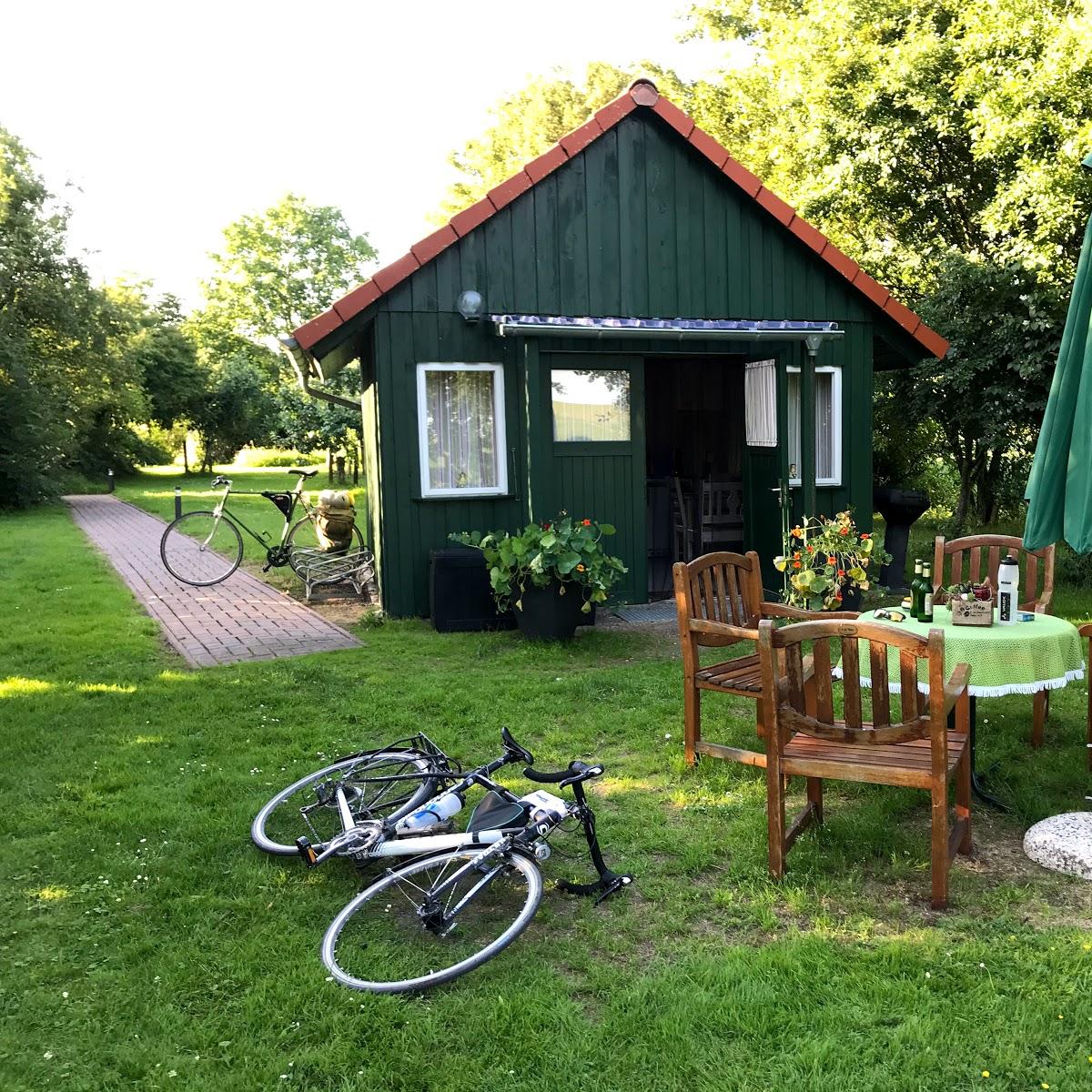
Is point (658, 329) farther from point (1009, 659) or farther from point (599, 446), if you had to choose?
point (1009, 659)

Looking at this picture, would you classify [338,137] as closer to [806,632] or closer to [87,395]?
[87,395]

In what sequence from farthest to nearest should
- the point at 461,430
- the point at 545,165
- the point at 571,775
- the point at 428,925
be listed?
the point at 461,430, the point at 545,165, the point at 571,775, the point at 428,925

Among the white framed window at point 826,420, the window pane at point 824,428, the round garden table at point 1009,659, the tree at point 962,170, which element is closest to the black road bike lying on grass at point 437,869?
the round garden table at point 1009,659

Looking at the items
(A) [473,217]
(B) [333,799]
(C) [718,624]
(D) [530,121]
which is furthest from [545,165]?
(D) [530,121]

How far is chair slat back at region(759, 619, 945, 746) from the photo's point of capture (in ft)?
10.8

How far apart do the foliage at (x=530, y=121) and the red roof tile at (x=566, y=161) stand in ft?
59.7

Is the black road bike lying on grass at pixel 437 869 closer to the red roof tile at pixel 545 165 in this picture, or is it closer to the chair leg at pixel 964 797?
the chair leg at pixel 964 797

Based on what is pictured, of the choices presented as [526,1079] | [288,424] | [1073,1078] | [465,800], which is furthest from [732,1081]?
[288,424]

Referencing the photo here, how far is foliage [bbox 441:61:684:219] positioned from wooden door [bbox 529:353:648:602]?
19.4m

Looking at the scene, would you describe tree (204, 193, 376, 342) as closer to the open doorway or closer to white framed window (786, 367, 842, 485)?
the open doorway

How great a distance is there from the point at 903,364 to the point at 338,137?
34139 mm

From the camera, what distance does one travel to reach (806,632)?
3.38m

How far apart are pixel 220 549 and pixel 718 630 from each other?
1031 centimetres

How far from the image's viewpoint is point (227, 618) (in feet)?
29.9
